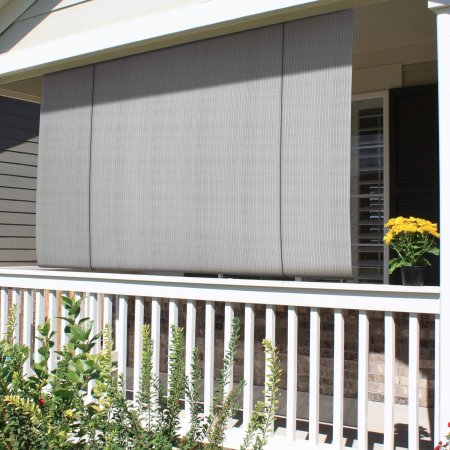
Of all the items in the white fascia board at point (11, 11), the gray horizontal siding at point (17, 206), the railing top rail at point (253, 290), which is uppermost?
the white fascia board at point (11, 11)

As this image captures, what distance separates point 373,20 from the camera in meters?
3.78

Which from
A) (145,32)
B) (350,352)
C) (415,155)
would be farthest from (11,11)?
(350,352)

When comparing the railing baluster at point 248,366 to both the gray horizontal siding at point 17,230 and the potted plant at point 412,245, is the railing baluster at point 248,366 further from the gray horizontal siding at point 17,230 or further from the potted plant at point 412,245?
the gray horizontal siding at point 17,230

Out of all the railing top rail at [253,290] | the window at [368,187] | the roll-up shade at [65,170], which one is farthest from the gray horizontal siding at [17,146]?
the window at [368,187]

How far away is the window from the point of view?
4.80 m

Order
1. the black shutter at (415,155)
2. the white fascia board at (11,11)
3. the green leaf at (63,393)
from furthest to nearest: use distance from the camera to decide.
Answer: the white fascia board at (11,11), the black shutter at (415,155), the green leaf at (63,393)

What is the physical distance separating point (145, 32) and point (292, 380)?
2.47 m

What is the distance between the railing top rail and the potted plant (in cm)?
28

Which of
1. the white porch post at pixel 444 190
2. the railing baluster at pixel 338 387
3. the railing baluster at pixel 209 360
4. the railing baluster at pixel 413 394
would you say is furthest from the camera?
the railing baluster at pixel 209 360

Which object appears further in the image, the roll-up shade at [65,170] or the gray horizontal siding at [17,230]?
the gray horizontal siding at [17,230]

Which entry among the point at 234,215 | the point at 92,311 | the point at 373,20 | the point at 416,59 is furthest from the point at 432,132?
the point at 92,311

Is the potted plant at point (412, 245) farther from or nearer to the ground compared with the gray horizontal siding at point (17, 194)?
nearer to the ground

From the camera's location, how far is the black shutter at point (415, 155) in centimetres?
445

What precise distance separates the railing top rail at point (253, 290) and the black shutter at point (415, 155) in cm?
159
